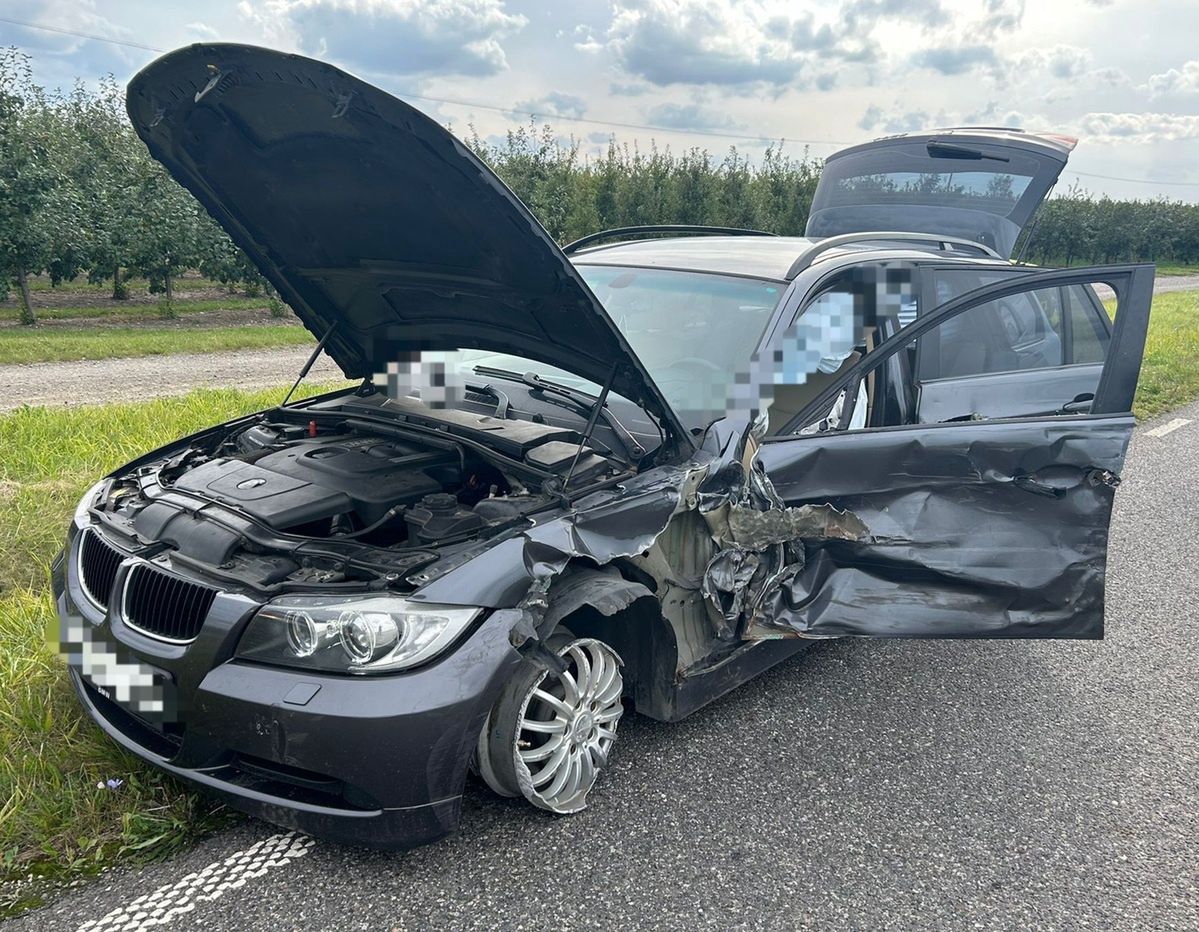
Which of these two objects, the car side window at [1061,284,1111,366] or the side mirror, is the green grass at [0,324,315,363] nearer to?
the car side window at [1061,284,1111,366]

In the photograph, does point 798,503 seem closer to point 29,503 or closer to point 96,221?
point 29,503

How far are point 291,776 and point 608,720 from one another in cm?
97

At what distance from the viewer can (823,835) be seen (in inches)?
106

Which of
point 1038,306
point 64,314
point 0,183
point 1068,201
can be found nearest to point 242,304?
point 64,314

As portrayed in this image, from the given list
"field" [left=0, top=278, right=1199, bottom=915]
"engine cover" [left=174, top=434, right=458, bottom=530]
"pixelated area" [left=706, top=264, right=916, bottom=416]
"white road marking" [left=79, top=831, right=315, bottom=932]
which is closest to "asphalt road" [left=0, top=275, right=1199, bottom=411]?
"field" [left=0, top=278, right=1199, bottom=915]

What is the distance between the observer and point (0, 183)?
48.1 ft

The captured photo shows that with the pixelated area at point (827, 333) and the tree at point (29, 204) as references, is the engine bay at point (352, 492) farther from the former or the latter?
the tree at point (29, 204)

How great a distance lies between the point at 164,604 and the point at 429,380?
1481mm

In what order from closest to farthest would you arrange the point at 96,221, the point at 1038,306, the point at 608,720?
the point at 608,720
the point at 1038,306
the point at 96,221

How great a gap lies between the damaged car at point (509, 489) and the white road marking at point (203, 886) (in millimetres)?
236

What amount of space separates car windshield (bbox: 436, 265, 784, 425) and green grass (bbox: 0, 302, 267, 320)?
1747 centimetres

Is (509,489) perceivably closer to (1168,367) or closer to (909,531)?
(909,531)

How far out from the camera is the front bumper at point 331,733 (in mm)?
2211

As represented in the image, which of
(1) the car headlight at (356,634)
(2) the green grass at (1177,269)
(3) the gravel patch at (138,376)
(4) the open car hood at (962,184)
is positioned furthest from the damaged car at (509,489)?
(2) the green grass at (1177,269)
